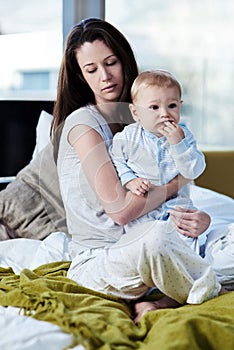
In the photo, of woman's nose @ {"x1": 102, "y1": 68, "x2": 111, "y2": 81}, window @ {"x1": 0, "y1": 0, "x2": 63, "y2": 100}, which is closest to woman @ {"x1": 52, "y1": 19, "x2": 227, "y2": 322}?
woman's nose @ {"x1": 102, "y1": 68, "x2": 111, "y2": 81}

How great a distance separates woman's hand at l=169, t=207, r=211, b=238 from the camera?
2076 mm

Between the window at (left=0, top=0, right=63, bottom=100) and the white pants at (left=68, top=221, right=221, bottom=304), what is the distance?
2.23 m

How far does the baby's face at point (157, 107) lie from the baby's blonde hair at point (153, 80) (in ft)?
0.04

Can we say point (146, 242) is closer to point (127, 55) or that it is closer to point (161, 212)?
point (161, 212)

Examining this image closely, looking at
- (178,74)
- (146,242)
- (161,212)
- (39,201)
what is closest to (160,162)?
(161,212)

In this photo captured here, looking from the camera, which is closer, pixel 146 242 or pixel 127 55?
pixel 146 242

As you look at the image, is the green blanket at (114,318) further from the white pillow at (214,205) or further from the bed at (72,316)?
the white pillow at (214,205)

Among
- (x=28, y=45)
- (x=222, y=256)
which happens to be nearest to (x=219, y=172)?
(x=28, y=45)

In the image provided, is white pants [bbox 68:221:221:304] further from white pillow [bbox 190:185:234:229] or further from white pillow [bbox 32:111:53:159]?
white pillow [bbox 32:111:53:159]

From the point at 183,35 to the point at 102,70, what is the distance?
87.6 inches

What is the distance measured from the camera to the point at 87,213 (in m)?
2.14

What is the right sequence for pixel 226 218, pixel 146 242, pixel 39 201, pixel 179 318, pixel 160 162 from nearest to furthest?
pixel 179 318
pixel 146 242
pixel 160 162
pixel 226 218
pixel 39 201

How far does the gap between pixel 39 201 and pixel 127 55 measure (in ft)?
3.53

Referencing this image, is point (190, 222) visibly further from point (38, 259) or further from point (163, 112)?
point (38, 259)
